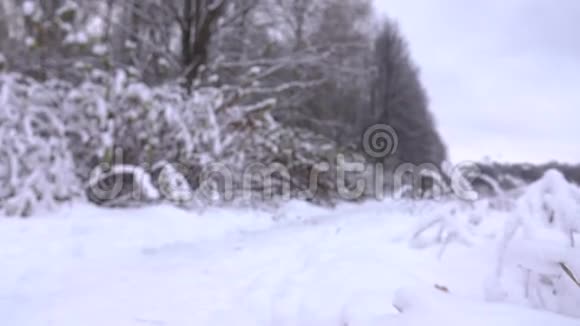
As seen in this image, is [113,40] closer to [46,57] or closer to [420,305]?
[46,57]

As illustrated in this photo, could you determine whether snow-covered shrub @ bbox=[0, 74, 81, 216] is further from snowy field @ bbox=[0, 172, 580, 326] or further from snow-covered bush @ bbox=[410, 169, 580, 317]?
snow-covered bush @ bbox=[410, 169, 580, 317]

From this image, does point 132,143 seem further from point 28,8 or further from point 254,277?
point 254,277

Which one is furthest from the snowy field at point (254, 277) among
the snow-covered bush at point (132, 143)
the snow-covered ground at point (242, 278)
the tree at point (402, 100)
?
the tree at point (402, 100)

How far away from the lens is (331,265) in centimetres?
134

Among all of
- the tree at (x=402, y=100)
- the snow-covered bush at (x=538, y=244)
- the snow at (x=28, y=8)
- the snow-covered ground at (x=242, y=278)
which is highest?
the tree at (x=402, y=100)

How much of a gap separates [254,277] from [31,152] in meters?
1.86

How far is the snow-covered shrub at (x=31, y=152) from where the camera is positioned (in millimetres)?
2234

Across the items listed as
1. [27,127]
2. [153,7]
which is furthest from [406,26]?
[27,127]

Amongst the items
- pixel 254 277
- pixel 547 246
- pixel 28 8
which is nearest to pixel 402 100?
pixel 28 8

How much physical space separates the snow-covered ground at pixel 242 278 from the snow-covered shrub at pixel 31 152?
0.26 metres

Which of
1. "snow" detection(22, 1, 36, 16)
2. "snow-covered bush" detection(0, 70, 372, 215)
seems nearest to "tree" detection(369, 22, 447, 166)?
"snow-covered bush" detection(0, 70, 372, 215)

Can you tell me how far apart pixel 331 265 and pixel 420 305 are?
600 mm

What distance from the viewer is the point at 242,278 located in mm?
1276

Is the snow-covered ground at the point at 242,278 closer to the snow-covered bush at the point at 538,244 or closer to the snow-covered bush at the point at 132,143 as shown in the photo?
the snow-covered bush at the point at 538,244
